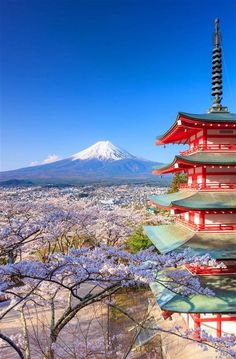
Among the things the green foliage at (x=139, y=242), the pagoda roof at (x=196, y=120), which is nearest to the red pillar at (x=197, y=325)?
the pagoda roof at (x=196, y=120)

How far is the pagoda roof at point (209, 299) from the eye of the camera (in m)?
8.68

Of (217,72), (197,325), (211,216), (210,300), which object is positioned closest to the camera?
(210,300)

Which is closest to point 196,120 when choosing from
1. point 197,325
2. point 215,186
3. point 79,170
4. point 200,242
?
point 215,186

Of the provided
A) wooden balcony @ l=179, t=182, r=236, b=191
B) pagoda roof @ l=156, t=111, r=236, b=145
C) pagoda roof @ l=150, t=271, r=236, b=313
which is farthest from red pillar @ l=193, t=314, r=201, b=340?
pagoda roof @ l=156, t=111, r=236, b=145

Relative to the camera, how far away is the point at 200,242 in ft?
31.7

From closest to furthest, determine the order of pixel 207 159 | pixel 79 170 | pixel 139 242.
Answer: pixel 207 159
pixel 139 242
pixel 79 170

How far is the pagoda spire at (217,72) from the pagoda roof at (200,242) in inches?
181

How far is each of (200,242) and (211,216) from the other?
111 centimetres

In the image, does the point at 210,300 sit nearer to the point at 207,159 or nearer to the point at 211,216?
the point at 211,216

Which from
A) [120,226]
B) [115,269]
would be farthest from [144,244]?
[115,269]

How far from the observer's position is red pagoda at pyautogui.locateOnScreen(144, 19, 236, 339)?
9.07 metres

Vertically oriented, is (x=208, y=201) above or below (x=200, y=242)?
above

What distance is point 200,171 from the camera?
10922 millimetres

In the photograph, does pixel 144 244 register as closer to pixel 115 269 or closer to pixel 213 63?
pixel 213 63
